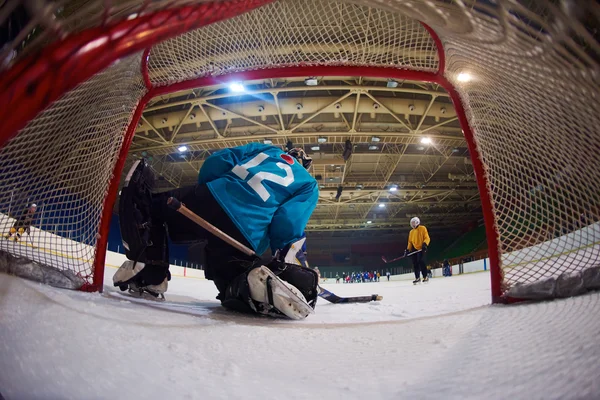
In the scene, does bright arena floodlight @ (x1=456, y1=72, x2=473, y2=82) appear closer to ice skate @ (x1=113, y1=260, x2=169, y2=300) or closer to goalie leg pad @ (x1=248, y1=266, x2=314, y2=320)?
goalie leg pad @ (x1=248, y1=266, x2=314, y2=320)

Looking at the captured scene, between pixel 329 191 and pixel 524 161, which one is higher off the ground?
pixel 329 191

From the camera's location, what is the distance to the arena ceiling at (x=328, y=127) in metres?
7.38

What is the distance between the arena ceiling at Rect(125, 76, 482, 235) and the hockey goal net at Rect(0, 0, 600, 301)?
147 inches

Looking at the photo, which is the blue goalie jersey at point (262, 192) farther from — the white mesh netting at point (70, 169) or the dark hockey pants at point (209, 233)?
the white mesh netting at point (70, 169)

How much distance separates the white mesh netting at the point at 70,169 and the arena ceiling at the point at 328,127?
4107 mm

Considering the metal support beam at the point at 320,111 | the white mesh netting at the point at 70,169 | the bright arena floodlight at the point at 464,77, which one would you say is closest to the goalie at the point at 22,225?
the white mesh netting at the point at 70,169

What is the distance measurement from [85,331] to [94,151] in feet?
4.03

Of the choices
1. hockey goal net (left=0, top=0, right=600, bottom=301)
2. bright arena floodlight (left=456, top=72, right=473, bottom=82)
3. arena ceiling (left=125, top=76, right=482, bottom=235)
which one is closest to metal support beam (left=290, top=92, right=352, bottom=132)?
arena ceiling (left=125, top=76, right=482, bottom=235)

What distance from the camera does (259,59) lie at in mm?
1818

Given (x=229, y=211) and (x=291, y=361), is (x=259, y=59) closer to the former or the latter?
(x=229, y=211)

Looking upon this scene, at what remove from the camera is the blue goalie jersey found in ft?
4.48

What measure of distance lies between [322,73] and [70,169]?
147 cm

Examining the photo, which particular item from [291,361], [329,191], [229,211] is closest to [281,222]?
[229,211]

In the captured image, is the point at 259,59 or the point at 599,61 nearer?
the point at 599,61
